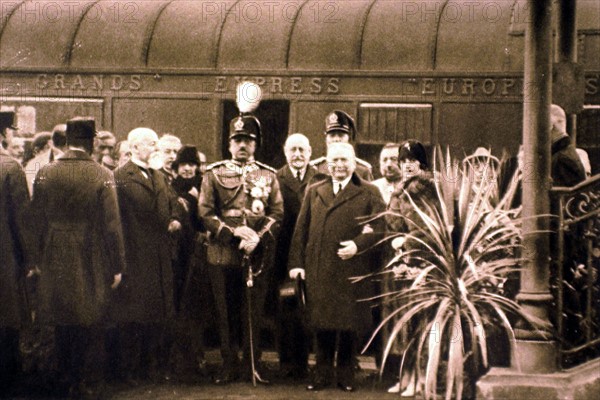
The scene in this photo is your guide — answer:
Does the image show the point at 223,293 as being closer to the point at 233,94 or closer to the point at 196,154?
the point at 196,154

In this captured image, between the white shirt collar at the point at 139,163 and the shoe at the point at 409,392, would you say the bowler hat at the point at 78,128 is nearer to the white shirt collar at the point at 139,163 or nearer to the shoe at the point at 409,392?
the white shirt collar at the point at 139,163

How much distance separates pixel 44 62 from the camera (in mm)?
8922

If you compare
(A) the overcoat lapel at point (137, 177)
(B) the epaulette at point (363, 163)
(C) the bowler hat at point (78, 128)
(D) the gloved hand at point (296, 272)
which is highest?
(C) the bowler hat at point (78, 128)

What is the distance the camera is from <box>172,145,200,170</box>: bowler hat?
26.6ft

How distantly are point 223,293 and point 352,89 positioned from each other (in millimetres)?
2142

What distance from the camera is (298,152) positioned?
777cm

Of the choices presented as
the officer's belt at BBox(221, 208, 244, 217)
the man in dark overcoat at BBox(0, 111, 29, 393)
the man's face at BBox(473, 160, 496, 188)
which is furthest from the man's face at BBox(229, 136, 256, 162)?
the man's face at BBox(473, 160, 496, 188)

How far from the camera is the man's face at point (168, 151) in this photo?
8055 mm

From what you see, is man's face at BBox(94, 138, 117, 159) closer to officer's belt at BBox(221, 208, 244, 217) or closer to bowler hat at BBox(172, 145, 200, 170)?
bowler hat at BBox(172, 145, 200, 170)

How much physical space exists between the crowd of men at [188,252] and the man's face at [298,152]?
1cm

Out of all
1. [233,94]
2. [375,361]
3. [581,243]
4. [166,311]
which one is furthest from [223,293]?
[581,243]

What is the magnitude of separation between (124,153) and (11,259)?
1.36 meters

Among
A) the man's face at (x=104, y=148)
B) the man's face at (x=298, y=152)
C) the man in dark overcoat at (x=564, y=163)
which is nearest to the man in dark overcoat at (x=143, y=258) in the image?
the man's face at (x=104, y=148)

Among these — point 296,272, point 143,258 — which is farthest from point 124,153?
→ point 296,272
